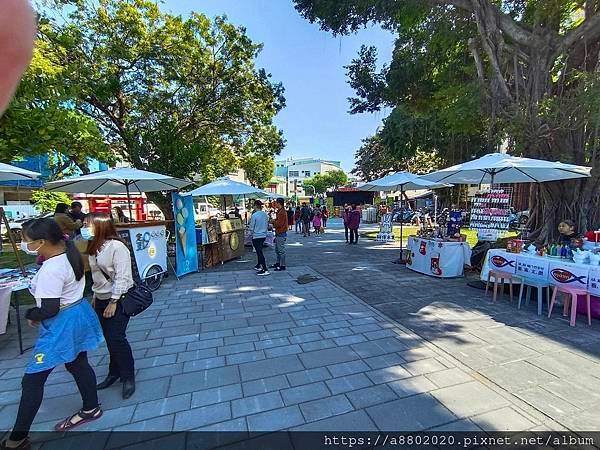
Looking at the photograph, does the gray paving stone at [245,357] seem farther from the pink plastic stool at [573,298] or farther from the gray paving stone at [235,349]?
the pink plastic stool at [573,298]

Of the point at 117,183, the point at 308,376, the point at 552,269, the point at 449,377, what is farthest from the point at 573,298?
the point at 117,183

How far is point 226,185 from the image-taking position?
9.93m

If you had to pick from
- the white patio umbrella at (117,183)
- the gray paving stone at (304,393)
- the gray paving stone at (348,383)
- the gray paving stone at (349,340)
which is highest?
the white patio umbrella at (117,183)

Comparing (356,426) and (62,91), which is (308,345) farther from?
(62,91)

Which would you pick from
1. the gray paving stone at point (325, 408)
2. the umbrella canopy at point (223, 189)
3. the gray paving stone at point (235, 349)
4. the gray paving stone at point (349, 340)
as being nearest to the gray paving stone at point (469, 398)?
the gray paving stone at point (325, 408)

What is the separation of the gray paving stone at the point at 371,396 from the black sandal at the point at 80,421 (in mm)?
2198

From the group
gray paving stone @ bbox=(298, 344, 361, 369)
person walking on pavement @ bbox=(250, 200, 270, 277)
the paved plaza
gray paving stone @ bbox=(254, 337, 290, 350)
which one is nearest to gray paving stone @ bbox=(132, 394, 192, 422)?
the paved plaza

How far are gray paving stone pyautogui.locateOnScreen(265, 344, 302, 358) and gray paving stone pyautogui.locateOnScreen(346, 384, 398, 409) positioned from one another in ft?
3.35

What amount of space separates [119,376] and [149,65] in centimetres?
1250

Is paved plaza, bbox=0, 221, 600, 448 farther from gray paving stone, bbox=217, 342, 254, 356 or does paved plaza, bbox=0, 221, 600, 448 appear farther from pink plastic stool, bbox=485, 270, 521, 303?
pink plastic stool, bbox=485, 270, 521, 303

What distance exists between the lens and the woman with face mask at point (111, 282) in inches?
112

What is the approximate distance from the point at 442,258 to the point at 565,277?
2.63 meters

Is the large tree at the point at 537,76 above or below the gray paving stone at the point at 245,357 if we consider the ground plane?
above

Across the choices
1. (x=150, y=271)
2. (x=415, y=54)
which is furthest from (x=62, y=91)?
(x=415, y=54)
